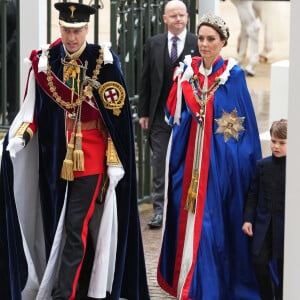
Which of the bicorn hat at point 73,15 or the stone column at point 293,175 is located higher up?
the bicorn hat at point 73,15

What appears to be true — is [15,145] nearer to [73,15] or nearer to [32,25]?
[73,15]

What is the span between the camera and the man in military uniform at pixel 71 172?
320 inches

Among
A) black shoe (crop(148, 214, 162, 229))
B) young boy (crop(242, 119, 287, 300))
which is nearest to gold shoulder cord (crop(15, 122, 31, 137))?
young boy (crop(242, 119, 287, 300))

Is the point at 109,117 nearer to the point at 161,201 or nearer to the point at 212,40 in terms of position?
the point at 212,40

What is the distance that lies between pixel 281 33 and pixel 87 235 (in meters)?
17.8

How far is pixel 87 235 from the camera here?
8383 mm

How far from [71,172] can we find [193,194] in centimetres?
100

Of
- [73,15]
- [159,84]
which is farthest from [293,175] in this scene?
[159,84]

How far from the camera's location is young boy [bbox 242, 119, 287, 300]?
26.6ft

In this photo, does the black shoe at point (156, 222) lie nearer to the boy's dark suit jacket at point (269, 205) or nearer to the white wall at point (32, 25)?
the white wall at point (32, 25)

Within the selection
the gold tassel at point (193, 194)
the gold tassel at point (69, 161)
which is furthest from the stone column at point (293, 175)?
the gold tassel at point (193, 194)

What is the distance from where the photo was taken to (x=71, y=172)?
26.8 ft

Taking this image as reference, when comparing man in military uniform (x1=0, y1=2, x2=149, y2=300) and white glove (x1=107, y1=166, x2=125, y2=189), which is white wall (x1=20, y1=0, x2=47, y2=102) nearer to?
man in military uniform (x1=0, y1=2, x2=149, y2=300)

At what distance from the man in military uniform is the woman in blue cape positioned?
47 cm
